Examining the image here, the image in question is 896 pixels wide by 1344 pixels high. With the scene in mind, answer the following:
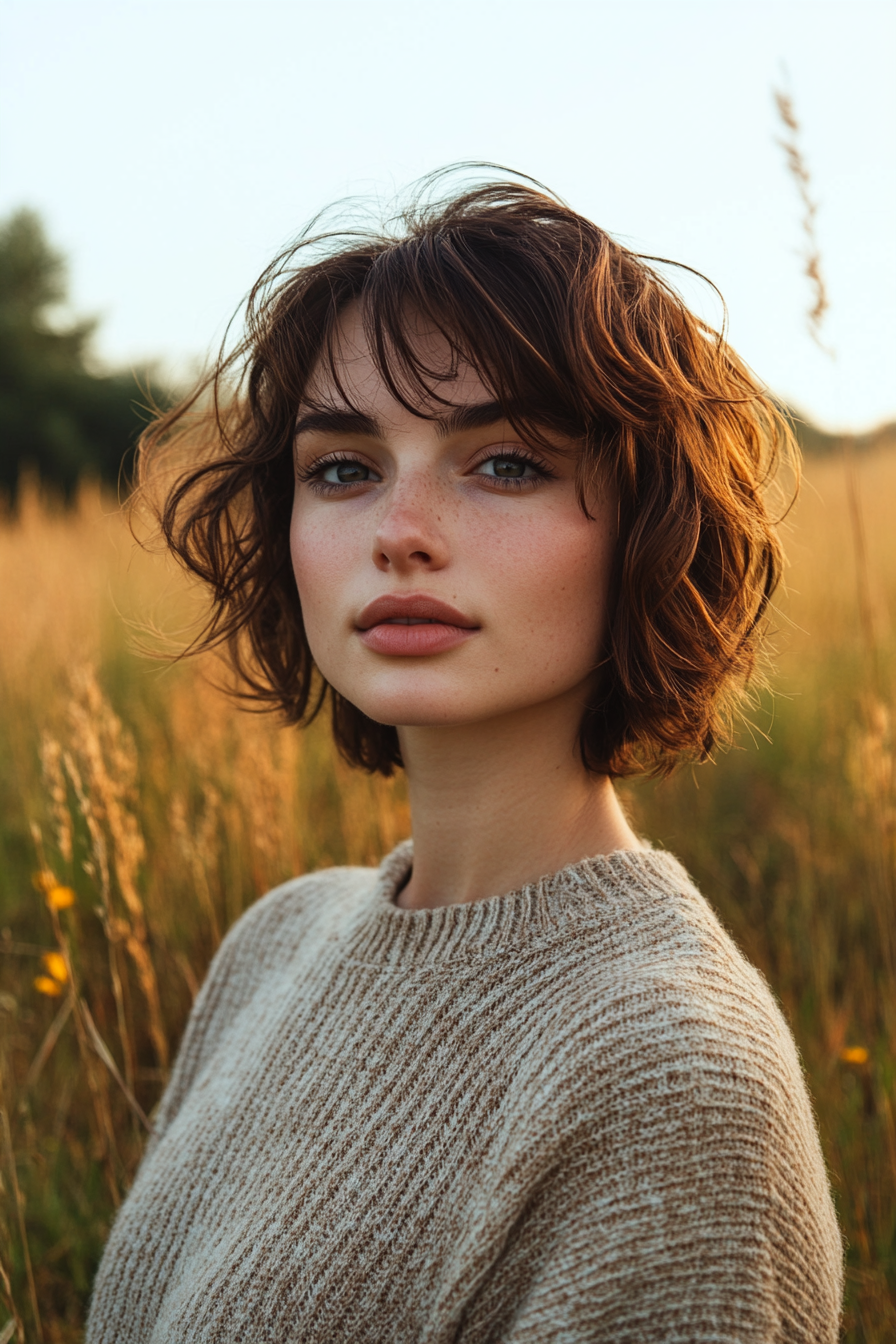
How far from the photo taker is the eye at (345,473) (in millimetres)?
1290

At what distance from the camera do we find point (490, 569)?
1.13 m

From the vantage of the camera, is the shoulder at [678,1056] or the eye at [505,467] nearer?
the shoulder at [678,1056]

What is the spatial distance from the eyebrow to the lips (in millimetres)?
209

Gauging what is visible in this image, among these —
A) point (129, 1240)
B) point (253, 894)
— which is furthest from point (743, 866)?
point (129, 1240)

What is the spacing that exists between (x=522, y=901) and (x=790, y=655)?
10.9ft

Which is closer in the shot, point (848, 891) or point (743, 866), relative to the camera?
point (848, 891)

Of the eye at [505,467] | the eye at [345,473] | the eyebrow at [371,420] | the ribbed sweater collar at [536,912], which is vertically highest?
the eyebrow at [371,420]

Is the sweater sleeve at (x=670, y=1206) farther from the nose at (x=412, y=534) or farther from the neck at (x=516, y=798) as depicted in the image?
the nose at (x=412, y=534)

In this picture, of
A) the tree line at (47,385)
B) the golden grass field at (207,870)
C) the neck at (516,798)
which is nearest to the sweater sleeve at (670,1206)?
the neck at (516,798)

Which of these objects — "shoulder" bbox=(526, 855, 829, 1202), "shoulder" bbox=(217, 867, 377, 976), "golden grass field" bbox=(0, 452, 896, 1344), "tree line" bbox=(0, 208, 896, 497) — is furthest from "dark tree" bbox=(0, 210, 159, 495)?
"shoulder" bbox=(526, 855, 829, 1202)

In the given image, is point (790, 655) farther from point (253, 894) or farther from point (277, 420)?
point (277, 420)

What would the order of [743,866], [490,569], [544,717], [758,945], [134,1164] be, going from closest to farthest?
[490,569] → [544,717] → [134,1164] → [758,945] → [743,866]

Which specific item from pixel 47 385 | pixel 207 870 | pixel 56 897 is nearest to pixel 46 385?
pixel 47 385

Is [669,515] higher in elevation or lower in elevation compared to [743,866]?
higher
